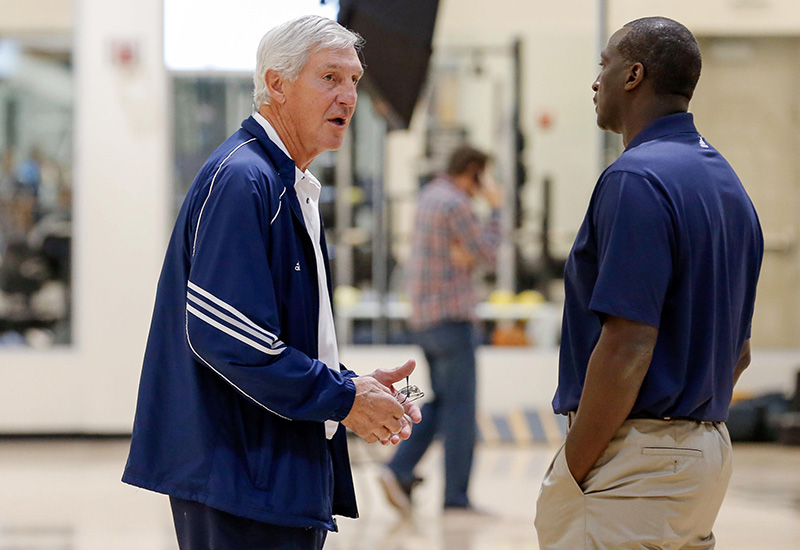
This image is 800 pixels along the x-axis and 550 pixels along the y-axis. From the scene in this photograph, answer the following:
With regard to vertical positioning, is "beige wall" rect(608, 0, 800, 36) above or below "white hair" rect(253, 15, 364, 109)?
above

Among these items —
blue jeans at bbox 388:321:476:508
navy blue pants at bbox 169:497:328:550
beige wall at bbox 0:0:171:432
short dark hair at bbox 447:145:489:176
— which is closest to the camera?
navy blue pants at bbox 169:497:328:550

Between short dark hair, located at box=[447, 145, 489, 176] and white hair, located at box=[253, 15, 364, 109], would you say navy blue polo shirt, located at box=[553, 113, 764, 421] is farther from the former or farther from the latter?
short dark hair, located at box=[447, 145, 489, 176]

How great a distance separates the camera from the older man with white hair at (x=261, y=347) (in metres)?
1.66

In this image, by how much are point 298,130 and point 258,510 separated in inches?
27.3

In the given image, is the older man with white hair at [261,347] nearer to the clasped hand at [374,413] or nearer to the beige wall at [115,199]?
the clasped hand at [374,413]

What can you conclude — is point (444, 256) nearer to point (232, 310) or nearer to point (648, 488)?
point (648, 488)

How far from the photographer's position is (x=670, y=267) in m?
1.74

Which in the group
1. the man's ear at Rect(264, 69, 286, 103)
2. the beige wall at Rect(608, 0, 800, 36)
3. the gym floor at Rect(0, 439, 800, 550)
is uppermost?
the beige wall at Rect(608, 0, 800, 36)

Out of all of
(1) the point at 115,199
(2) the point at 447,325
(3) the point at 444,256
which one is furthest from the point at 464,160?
(1) the point at 115,199

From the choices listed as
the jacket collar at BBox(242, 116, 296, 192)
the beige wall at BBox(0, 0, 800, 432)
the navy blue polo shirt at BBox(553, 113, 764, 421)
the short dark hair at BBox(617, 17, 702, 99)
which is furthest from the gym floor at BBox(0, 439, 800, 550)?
the short dark hair at BBox(617, 17, 702, 99)

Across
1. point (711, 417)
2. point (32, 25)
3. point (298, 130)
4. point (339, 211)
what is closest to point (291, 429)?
point (298, 130)

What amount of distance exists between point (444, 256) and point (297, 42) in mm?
3306

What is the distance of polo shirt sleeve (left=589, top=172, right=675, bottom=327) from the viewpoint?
1.72 metres

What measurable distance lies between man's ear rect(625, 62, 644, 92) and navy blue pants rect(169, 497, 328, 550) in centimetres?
100
